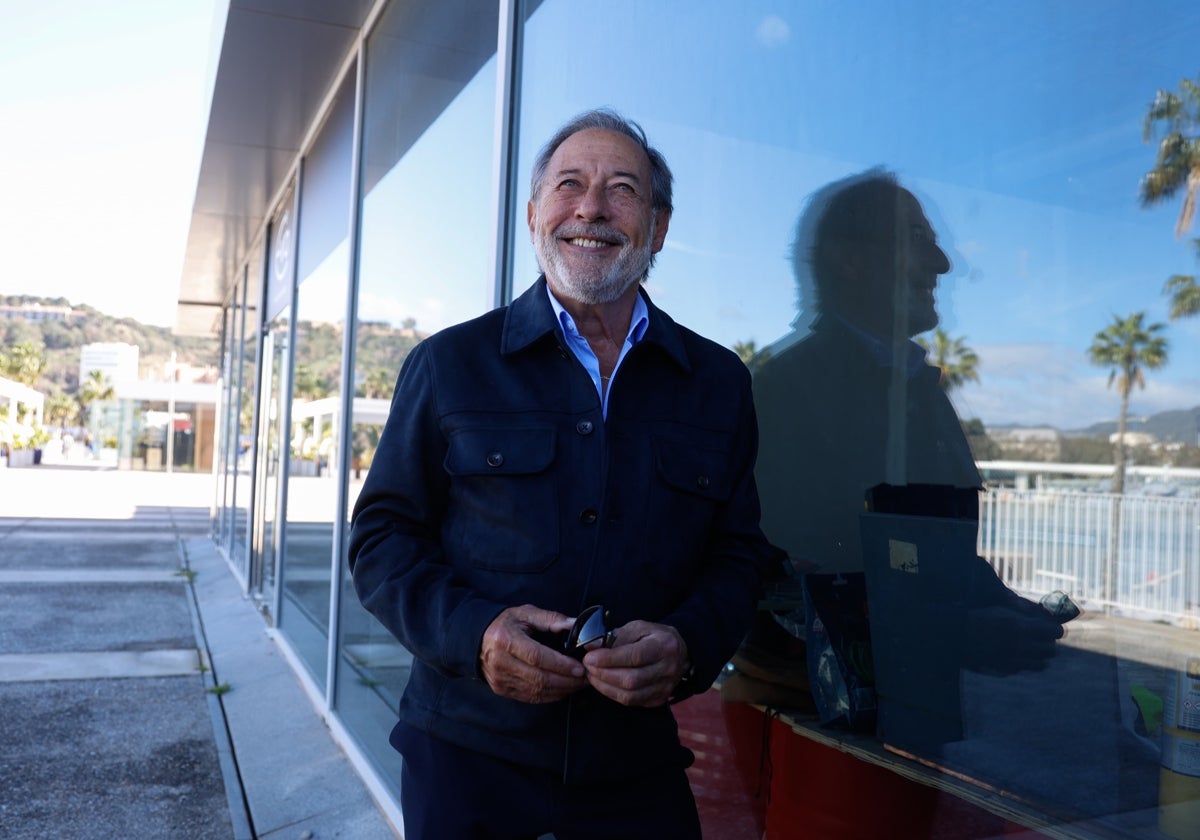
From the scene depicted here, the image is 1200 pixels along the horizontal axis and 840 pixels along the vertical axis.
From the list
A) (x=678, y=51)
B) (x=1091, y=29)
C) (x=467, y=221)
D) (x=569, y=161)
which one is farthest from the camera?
(x=467, y=221)

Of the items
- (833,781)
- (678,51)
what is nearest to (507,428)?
(833,781)

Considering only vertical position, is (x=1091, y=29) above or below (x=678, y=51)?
below

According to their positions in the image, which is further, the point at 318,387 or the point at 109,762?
the point at 318,387

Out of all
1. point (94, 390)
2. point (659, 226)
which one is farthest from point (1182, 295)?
point (94, 390)

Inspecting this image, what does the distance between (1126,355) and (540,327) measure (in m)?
0.84

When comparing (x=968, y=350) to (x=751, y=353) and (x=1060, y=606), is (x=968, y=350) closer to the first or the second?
(x=1060, y=606)

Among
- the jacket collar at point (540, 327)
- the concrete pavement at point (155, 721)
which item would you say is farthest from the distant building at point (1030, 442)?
the concrete pavement at point (155, 721)

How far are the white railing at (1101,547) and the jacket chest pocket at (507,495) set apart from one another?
651mm

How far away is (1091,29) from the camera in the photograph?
4.50ft

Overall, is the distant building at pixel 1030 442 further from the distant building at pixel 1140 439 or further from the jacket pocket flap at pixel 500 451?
the jacket pocket flap at pixel 500 451

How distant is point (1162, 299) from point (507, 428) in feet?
2.97

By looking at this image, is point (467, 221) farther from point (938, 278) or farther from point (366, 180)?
point (938, 278)

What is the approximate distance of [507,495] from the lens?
1.59 meters

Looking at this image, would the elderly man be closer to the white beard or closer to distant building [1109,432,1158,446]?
the white beard
